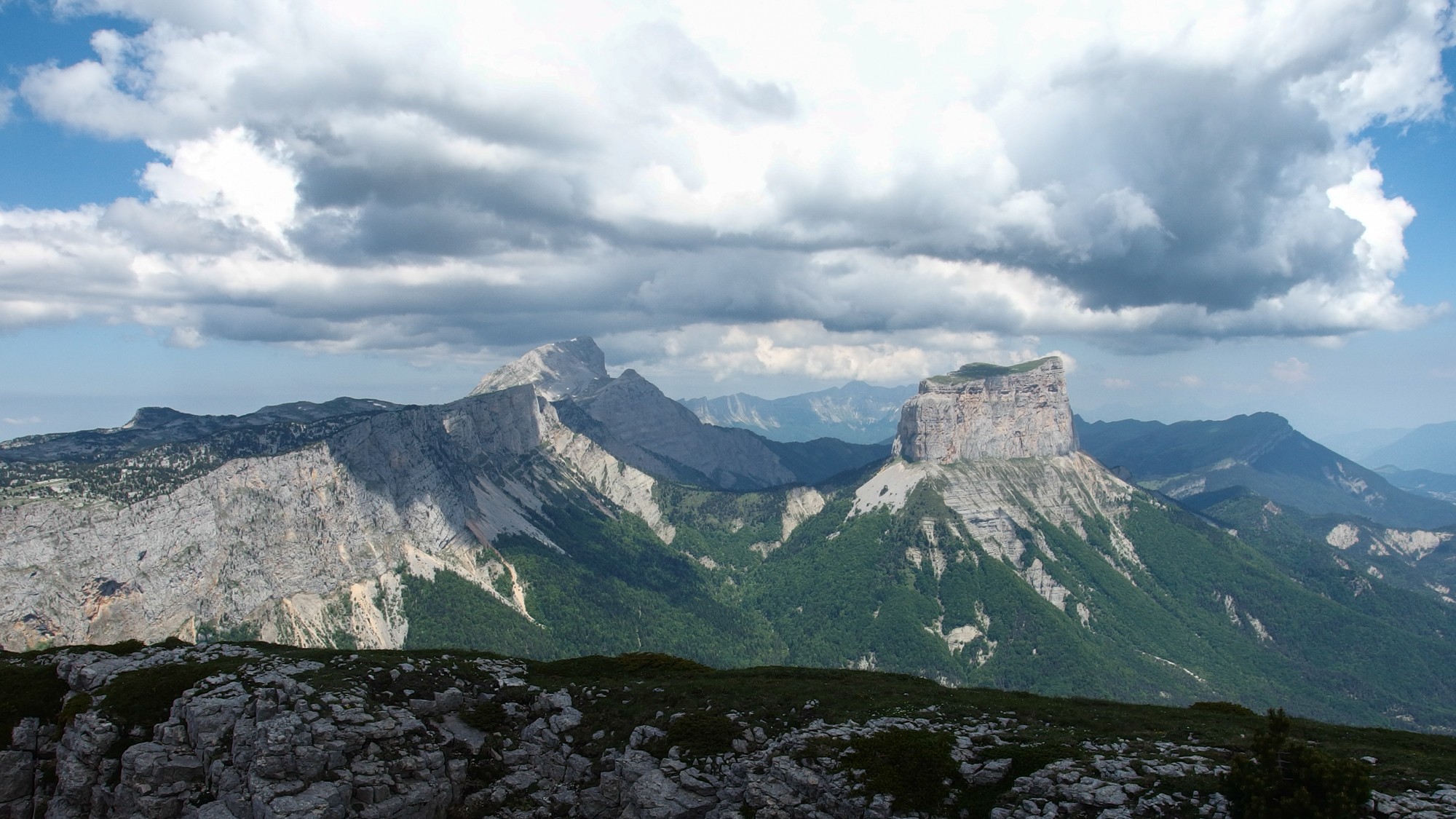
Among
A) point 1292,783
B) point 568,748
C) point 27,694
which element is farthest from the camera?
point 27,694

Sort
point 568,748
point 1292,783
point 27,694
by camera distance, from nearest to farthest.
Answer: point 1292,783 → point 568,748 → point 27,694

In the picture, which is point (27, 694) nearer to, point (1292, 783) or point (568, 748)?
point (568, 748)

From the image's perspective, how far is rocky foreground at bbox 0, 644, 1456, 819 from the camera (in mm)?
41750

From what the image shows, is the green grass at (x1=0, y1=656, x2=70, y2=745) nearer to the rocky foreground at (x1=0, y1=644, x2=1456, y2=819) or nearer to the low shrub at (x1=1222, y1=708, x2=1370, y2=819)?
the rocky foreground at (x1=0, y1=644, x2=1456, y2=819)

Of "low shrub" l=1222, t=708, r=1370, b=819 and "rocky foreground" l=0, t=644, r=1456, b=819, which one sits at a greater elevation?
"low shrub" l=1222, t=708, r=1370, b=819

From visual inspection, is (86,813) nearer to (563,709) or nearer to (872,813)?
(563,709)

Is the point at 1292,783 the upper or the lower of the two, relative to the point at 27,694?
upper

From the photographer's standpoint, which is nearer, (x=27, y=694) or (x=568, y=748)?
(x=568, y=748)

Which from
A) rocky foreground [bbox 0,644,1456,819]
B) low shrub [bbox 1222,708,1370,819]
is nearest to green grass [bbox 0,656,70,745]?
rocky foreground [bbox 0,644,1456,819]

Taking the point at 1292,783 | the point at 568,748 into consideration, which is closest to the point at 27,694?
the point at 568,748

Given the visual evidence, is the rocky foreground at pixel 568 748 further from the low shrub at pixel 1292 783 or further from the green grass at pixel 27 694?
the low shrub at pixel 1292 783

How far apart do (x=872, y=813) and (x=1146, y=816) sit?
44.9 feet

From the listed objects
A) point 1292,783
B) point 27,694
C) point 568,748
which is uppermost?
→ point 1292,783

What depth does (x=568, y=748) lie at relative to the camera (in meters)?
52.9
